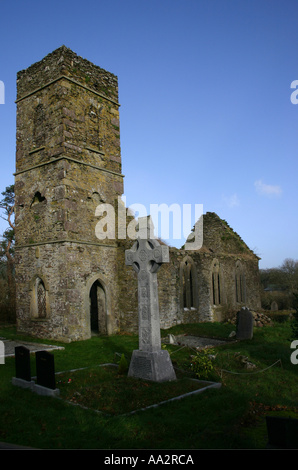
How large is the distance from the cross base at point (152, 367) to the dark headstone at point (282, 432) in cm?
394

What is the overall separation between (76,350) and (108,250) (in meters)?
5.30

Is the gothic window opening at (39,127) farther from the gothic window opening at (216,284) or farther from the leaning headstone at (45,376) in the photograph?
the gothic window opening at (216,284)

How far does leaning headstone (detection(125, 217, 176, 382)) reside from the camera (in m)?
8.40

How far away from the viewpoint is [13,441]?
16.6 ft

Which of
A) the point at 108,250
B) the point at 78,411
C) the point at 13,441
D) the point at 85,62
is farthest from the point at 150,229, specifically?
the point at 13,441

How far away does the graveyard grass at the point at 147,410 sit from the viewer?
5.08 m

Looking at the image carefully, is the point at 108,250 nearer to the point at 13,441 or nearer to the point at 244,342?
the point at 244,342

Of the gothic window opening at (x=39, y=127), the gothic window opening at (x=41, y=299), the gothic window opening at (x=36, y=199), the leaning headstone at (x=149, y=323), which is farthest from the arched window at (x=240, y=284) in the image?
the leaning headstone at (x=149, y=323)

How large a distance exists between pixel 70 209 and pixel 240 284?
530 inches

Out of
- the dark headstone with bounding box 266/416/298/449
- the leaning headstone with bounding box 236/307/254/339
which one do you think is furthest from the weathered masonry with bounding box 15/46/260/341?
the dark headstone with bounding box 266/416/298/449

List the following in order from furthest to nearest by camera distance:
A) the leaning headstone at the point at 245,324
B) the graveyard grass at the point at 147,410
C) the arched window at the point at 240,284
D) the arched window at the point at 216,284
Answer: the arched window at the point at 240,284 → the arched window at the point at 216,284 → the leaning headstone at the point at 245,324 → the graveyard grass at the point at 147,410

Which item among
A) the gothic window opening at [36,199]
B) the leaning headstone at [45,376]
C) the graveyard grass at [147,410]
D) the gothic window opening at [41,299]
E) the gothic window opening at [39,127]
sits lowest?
the graveyard grass at [147,410]

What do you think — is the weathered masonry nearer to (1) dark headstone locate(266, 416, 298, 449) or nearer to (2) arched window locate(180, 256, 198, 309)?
(2) arched window locate(180, 256, 198, 309)
